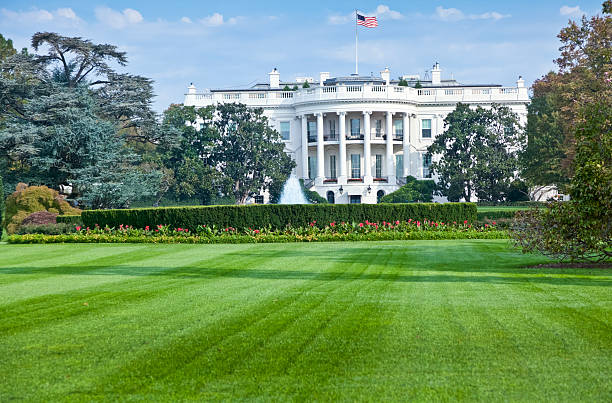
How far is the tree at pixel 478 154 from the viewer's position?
52906 mm

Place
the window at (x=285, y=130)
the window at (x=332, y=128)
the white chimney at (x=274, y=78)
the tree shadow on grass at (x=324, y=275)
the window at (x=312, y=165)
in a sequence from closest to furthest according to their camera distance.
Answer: the tree shadow on grass at (x=324, y=275), the window at (x=332, y=128), the window at (x=312, y=165), the window at (x=285, y=130), the white chimney at (x=274, y=78)

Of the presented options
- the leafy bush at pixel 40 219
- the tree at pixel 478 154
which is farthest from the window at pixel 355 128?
the leafy bush at pixel 40 219

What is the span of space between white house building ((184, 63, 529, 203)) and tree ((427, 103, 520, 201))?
298 inches

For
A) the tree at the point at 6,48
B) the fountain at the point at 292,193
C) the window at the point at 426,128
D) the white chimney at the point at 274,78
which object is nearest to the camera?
the tree at the point at 6,48

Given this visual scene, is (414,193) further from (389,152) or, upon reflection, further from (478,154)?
(478,154)

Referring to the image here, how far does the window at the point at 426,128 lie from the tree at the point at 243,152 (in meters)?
18.8

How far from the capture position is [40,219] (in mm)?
30297

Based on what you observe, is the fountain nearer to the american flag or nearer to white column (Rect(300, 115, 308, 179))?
white column (Rect(300, 115, 308, 179))

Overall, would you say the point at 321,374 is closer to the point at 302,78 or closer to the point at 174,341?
the point at 174,341

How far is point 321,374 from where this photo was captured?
5578 mm

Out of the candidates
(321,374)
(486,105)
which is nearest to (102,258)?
(321,374)

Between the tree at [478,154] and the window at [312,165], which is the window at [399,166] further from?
the tree at [478,154]

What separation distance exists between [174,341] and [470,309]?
152 inches

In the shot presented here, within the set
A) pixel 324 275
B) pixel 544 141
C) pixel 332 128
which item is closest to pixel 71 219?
pixel 324 275
